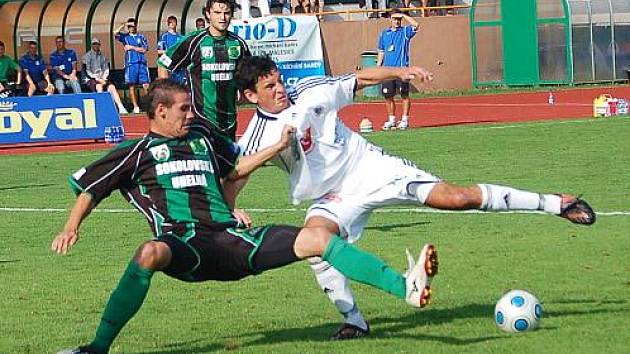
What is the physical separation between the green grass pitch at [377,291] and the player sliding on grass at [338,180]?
62 cm

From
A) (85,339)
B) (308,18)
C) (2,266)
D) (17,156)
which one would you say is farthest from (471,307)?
(308,18)

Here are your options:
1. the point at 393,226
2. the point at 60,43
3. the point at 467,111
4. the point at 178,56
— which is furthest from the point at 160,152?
the point at 60,43

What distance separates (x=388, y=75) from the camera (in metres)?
8.52

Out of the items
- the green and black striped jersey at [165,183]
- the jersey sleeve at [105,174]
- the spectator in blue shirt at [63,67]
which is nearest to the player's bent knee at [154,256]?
the green and black striped jersey at [165,183]

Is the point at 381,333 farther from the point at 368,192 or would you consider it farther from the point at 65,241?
the point at 65,241

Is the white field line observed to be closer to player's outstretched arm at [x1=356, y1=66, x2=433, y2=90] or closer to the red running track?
player's outstretched arm at [x1=356, y1=66, x2=433, y2=90]

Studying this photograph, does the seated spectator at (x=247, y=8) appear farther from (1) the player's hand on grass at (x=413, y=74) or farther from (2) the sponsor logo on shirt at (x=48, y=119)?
(1) the player's hand on grass at (x=413, y=74)

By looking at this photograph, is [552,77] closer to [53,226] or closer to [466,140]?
[466,140]

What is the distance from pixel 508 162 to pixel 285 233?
36.5ft

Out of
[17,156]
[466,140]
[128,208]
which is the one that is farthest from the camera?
[17,156]

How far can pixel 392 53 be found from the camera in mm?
26062

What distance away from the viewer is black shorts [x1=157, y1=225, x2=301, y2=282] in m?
7.54

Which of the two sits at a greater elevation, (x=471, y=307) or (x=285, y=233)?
(x=285, y=233)

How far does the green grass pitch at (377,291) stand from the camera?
26.8 ft
